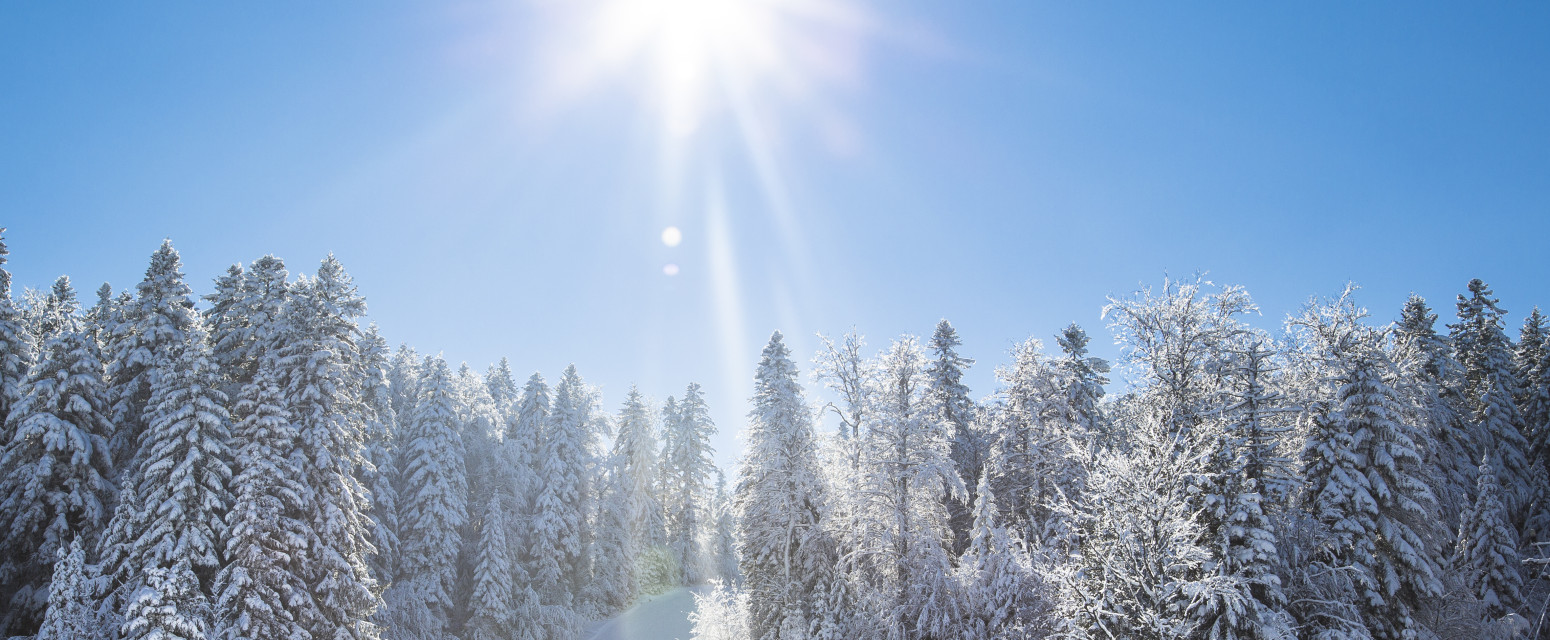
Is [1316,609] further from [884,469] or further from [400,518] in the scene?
[400,518]

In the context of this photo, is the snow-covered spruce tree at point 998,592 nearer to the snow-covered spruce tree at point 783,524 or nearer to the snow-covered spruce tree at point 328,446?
the snow-covered spruce tree at point 783,524

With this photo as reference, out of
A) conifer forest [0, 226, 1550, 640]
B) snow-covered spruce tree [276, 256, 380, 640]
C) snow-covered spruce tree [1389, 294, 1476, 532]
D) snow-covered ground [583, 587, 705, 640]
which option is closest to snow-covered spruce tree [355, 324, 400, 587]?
A: conifer forest [0, 226, 1550, 640]

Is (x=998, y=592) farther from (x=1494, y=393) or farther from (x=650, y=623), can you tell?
(x=650, y=623)

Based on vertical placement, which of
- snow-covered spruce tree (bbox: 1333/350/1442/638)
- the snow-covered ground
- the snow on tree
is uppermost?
snow-covered spruce tree (bbox: 1333/350/1442/638)

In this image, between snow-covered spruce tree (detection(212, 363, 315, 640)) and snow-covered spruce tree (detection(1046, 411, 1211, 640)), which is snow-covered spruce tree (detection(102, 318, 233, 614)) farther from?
snow-covered spruce tree (detection(1046, 411, 1211, 640))

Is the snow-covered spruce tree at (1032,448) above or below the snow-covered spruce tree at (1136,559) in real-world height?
above

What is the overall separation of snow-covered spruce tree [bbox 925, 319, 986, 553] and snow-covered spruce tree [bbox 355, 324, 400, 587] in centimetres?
2217

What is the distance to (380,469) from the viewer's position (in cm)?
2903

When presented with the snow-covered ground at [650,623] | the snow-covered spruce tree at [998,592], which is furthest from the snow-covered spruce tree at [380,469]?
the snow-covered spruce tree at [998,592]

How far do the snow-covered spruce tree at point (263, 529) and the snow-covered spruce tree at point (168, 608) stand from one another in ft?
1.61

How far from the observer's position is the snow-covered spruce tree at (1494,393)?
2541 centimetres

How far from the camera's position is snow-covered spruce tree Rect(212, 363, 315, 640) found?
17516mm

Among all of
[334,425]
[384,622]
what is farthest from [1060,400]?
[384,622]

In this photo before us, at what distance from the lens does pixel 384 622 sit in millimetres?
25547
